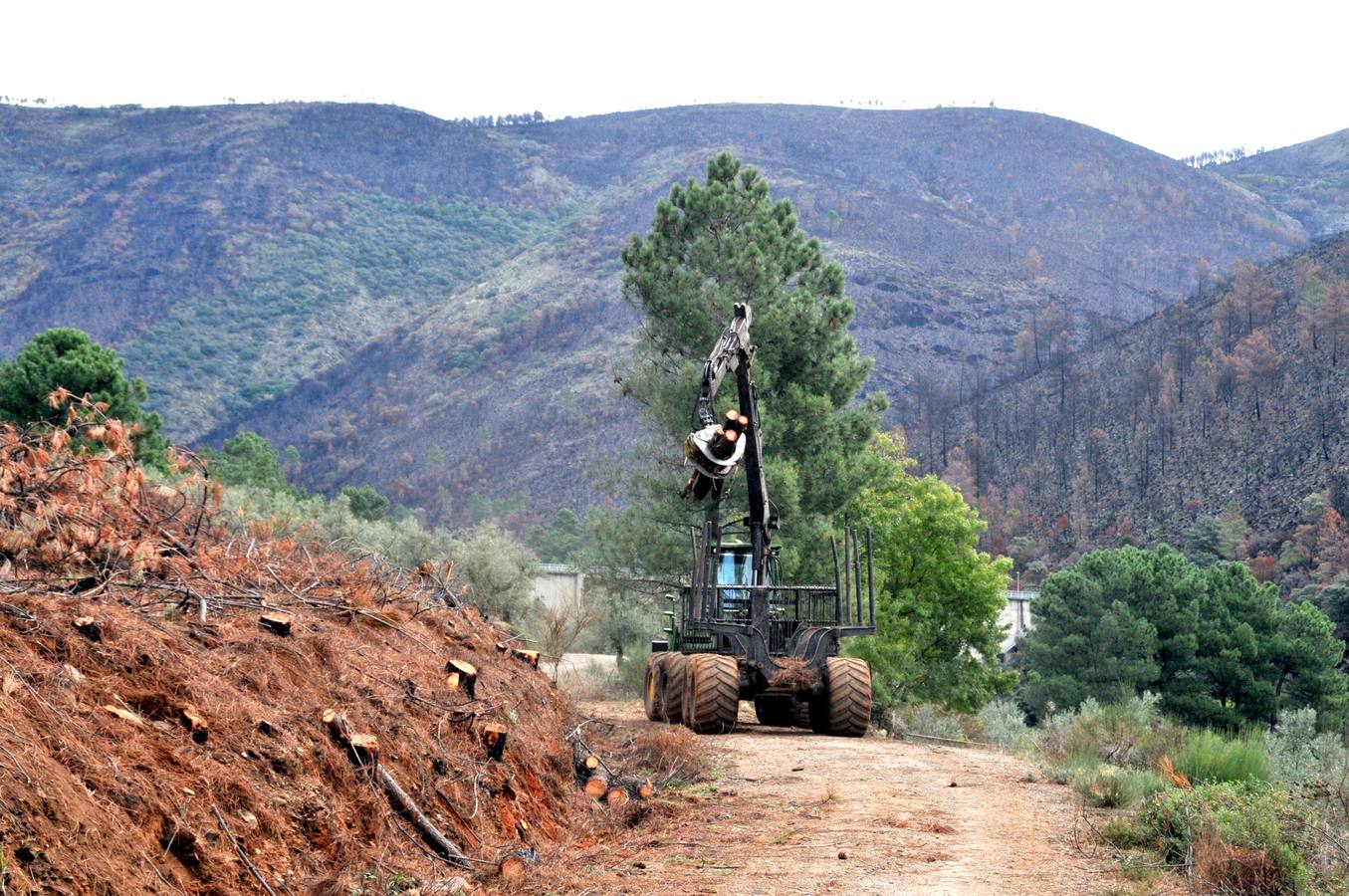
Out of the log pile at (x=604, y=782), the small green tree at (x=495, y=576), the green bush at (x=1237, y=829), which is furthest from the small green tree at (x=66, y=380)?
the green bush at (x=1237, y=829)

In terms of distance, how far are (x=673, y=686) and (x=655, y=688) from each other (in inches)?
71.7

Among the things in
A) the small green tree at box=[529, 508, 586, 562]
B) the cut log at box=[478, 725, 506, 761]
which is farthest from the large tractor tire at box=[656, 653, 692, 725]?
the small green tree at box=[529, 508, 586, 562]

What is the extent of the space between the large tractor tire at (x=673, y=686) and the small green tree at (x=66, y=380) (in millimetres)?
20234

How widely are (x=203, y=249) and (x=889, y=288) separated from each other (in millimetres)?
83590

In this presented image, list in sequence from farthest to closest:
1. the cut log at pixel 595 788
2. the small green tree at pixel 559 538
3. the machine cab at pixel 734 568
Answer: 1. the small green tree at pixel 559 538
2. the machine cab at pixel 734 568
3. the cut log at pixel 595 788

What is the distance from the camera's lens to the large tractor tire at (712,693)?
1703cm

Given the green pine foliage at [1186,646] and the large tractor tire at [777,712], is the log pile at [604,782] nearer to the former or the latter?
the large tractor tire at [777,712]

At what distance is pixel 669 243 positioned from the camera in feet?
109

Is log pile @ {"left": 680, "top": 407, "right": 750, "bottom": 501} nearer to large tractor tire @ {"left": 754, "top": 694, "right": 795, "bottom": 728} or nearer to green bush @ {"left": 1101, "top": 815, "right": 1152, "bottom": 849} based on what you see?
large tractor tire @ {"left": 754, "top": 694, "right": 795, "bottom": 728}

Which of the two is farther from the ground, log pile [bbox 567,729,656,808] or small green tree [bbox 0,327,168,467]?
small green tree [bbox 0,327,168,467]

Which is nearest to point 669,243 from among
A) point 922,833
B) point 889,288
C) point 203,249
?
point 922,833

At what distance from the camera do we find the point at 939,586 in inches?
1612

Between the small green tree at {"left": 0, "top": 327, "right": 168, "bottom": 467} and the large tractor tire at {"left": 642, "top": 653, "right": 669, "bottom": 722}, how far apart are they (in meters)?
18.9

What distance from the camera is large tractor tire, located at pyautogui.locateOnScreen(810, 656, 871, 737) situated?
58.5ft
